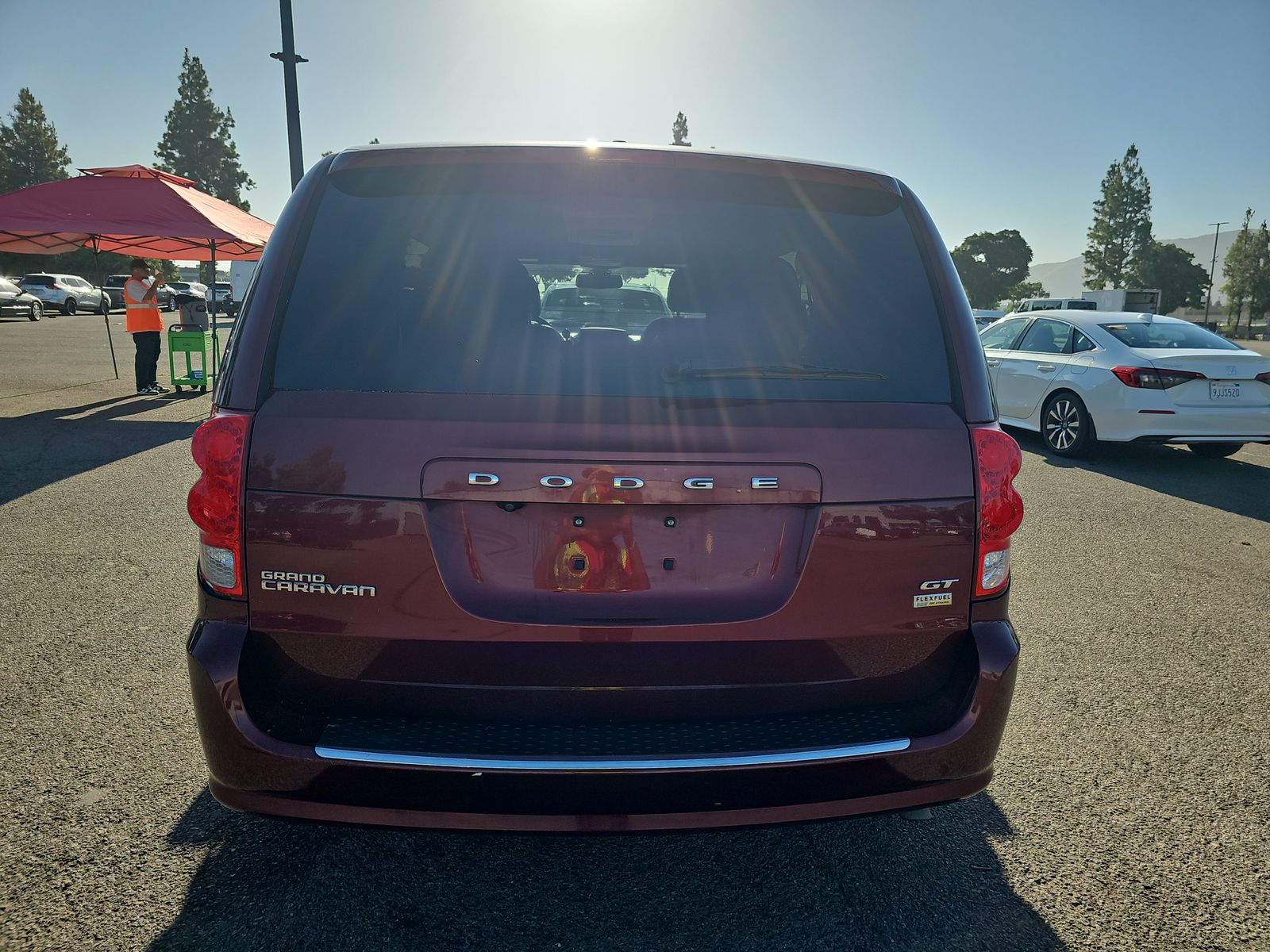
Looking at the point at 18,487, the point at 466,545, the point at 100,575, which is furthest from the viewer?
the point at 18,487

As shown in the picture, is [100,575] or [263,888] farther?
[100,575]

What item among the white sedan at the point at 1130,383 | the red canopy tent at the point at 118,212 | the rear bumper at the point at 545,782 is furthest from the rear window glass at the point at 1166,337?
the red canopy tent at the point at 118,212

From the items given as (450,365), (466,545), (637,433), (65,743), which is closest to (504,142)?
(450,365)

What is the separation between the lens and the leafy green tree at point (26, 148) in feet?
231

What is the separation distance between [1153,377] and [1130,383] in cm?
20

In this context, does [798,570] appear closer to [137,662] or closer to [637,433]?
[637,433]

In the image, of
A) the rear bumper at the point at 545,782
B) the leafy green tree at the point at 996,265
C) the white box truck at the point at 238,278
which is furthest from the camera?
the leafy green tree at the point at 996,265

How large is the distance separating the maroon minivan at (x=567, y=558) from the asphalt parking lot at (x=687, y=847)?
239mm

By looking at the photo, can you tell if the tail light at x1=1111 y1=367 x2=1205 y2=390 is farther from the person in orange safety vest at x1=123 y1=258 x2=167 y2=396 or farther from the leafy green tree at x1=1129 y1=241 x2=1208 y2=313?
the leafy green tree at x1=1129 y1=241 x2=1208 y2=313

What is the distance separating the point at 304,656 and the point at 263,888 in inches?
32.2

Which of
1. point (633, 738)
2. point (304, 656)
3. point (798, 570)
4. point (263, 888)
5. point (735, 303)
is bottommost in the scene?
point (263, 888)

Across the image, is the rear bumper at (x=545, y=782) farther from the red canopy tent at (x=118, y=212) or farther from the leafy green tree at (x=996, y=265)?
the leafy green tree at (x=996, y=265)

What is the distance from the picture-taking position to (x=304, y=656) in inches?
72.8

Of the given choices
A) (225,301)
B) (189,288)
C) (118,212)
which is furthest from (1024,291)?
(118,212)
